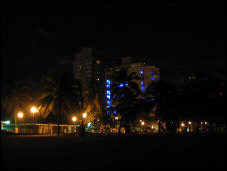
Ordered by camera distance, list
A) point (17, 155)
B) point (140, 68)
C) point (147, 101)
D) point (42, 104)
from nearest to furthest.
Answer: point (17, 155), point (42, 104), point (147, 101), point (140, 68)

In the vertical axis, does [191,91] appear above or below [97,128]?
above

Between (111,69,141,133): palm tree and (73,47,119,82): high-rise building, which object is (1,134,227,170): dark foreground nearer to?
(111,69,141,133): palm tree

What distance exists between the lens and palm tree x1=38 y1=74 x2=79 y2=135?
136 feet

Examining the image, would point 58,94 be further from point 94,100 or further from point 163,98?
point 163,98

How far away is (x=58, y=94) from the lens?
41312 mm

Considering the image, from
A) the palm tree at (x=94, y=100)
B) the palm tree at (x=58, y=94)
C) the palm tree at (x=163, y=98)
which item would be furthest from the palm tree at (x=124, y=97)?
the palm tree at (x=58, y=94)

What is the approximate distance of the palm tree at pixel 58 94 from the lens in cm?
4134

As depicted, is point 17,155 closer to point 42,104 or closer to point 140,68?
A: point 42,104

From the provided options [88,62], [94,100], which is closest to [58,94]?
[94,100]

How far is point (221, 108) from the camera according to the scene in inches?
1703

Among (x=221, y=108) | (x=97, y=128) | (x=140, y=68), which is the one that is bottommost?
(x=97, y=128)

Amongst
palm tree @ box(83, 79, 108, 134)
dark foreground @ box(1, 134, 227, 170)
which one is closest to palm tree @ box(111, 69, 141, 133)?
palm tree @ box(83, 79, 108, 134)

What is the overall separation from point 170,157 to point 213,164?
6.63 ft

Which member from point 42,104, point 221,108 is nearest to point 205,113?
point 221,108
